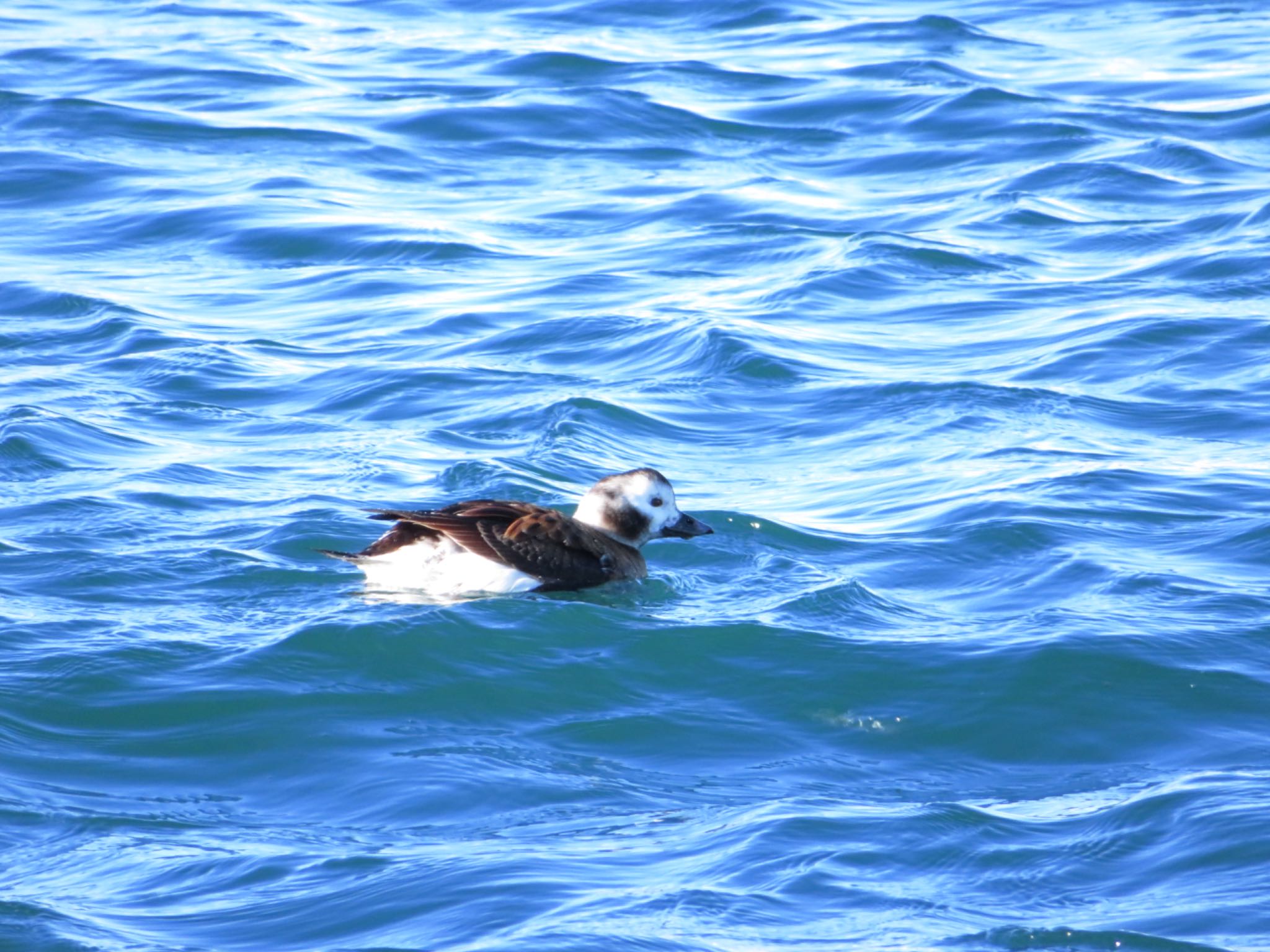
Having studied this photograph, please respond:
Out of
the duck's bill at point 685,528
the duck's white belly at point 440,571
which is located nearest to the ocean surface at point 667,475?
the duck's white belly at point 440,571

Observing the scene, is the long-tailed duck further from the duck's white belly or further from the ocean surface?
the ocean surface

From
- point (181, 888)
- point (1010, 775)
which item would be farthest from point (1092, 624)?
point (181, 888)

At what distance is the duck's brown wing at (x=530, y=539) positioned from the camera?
26.5 feet

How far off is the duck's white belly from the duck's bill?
0.82m

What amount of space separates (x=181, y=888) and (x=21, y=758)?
1.26m

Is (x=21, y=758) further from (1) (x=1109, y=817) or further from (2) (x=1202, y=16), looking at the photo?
(2) (x=1202, y=16)

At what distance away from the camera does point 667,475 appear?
392 inches

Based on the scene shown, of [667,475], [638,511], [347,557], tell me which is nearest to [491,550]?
[347,557]

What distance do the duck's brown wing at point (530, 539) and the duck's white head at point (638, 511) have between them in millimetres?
164

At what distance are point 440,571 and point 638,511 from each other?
1030mm

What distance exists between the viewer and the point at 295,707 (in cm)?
708

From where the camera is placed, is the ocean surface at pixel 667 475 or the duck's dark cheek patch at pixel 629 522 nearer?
the ocean surface at pixel 667 475

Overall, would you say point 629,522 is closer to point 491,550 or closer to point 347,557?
point 491,550

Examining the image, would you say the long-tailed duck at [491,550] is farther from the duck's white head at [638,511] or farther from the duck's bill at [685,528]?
the duck's bill at [685,528]
